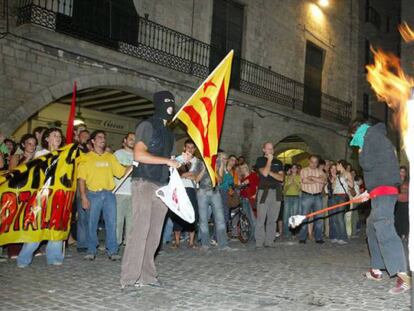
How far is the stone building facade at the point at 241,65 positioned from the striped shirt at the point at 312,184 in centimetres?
561

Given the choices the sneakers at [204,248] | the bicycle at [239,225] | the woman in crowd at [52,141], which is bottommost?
the sneakers at [204,248]

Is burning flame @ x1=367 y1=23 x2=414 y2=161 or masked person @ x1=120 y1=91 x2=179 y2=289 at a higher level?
burning flame @ x1=367 y1=23 x2=414 y2=161

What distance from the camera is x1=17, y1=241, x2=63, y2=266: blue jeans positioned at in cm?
605

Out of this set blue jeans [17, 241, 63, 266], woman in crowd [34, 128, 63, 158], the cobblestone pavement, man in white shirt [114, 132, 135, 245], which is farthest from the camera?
man in white shirt [114, 132, 135, 245]

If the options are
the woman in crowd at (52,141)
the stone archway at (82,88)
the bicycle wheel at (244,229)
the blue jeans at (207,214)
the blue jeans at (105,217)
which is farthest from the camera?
the stone archway at (82,88)

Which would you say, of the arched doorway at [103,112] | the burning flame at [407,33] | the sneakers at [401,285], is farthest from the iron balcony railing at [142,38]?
the sneakers at [401,285]

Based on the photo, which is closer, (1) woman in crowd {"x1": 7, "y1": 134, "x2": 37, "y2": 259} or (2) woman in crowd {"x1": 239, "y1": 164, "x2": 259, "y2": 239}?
(1) woman in crowd {"x1": 7, "y1": 134, "x2": 37, "y2": 259}

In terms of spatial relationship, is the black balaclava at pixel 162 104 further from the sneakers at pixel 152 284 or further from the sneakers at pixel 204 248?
the sneakers at pixel 204 248

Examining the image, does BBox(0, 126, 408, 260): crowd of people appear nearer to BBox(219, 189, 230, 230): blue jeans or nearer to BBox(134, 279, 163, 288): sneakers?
BBox(219, 189, 230, 230): blue jeans

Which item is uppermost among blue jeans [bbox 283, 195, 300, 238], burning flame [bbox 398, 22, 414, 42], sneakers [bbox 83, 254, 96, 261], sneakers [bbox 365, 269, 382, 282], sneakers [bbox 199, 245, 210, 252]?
burning flame [bbox 398, 22, 414, 42]

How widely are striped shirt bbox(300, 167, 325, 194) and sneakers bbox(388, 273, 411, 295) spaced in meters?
5.22

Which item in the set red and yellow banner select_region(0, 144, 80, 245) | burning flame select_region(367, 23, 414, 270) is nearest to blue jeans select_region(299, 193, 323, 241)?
burning flame select_region(367, 23, 414, 270)

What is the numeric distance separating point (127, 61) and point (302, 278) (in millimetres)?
8972

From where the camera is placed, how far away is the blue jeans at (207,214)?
833 centimetres
